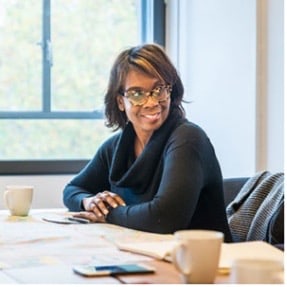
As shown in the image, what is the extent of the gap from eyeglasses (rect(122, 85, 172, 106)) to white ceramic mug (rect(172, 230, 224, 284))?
1169 mm

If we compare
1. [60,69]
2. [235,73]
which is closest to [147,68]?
[235,73]

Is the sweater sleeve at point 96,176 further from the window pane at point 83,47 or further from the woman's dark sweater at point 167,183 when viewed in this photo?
the window pane at point 83,47

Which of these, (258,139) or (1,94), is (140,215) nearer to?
(258,139)

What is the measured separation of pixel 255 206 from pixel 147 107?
49 cm

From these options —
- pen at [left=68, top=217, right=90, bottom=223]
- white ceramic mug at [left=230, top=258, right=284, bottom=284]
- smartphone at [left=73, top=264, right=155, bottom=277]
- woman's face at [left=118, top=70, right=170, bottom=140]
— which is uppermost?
woman's face at [left=118, top=70, right=170, bottom=140]

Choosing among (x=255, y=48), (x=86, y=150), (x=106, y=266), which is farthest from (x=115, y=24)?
(x=106, y=266)

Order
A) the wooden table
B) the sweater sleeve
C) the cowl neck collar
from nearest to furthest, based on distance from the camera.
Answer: the wooden table → the cowl neck collar → the sweater sleeve

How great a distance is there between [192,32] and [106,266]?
8.04 feet

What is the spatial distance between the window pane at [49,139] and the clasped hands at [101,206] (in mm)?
1465

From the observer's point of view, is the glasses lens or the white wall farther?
the white wall

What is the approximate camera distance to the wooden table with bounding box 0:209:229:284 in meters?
1.17

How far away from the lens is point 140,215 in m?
1.90

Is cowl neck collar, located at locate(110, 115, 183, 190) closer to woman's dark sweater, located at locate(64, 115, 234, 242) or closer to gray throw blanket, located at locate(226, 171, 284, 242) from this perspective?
woman's dark sweater, located at locate(64, 115, 234, 242)

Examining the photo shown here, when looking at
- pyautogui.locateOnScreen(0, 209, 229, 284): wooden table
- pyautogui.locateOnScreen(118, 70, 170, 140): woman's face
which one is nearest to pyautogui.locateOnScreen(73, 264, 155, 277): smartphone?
pyautogui.locateOnScreen(0, 209, 229, 284): wooden table
